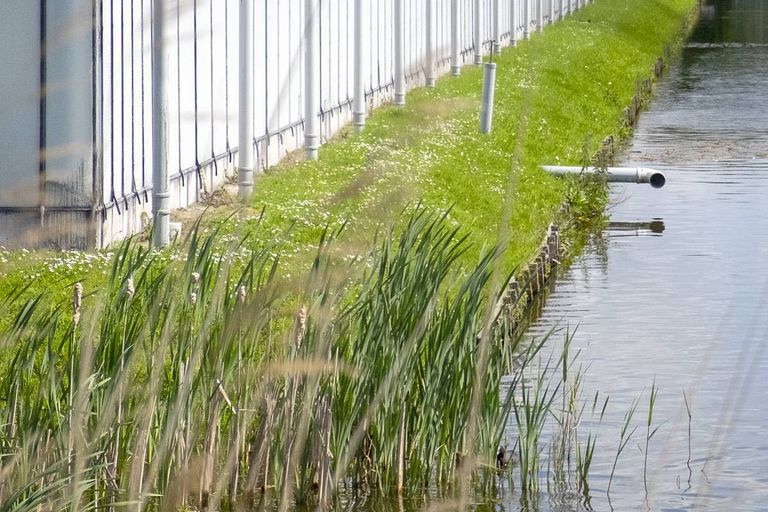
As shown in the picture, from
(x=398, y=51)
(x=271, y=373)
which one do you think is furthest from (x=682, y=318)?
(x=398, y=51)

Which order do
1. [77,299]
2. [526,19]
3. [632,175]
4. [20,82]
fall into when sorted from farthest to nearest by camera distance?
1. [526,19]
2. [632,175]
3. [20,82]
4. [77,299]

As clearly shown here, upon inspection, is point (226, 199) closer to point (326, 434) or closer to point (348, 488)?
point (348, 488)

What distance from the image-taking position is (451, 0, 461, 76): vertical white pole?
29078mm

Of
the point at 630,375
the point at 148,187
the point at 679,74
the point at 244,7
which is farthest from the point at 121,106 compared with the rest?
the point at 679,74

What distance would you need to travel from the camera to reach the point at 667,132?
2698 cm

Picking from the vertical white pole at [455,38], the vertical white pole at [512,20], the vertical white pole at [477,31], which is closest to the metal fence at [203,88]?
the vertical white pole at [455,38]

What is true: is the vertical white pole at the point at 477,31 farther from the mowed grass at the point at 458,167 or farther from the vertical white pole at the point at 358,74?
the vertical white pole at the point at 358,74

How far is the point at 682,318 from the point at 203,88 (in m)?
5.00

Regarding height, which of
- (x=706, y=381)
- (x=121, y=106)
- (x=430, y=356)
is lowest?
(x=706, y=381)

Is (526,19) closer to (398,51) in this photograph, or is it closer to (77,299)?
(398,51)

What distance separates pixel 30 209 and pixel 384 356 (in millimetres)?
6335

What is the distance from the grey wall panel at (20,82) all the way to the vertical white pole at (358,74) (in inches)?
327

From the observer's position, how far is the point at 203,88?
51.0 ft

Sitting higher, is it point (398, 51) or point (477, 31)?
point (477, 31)
